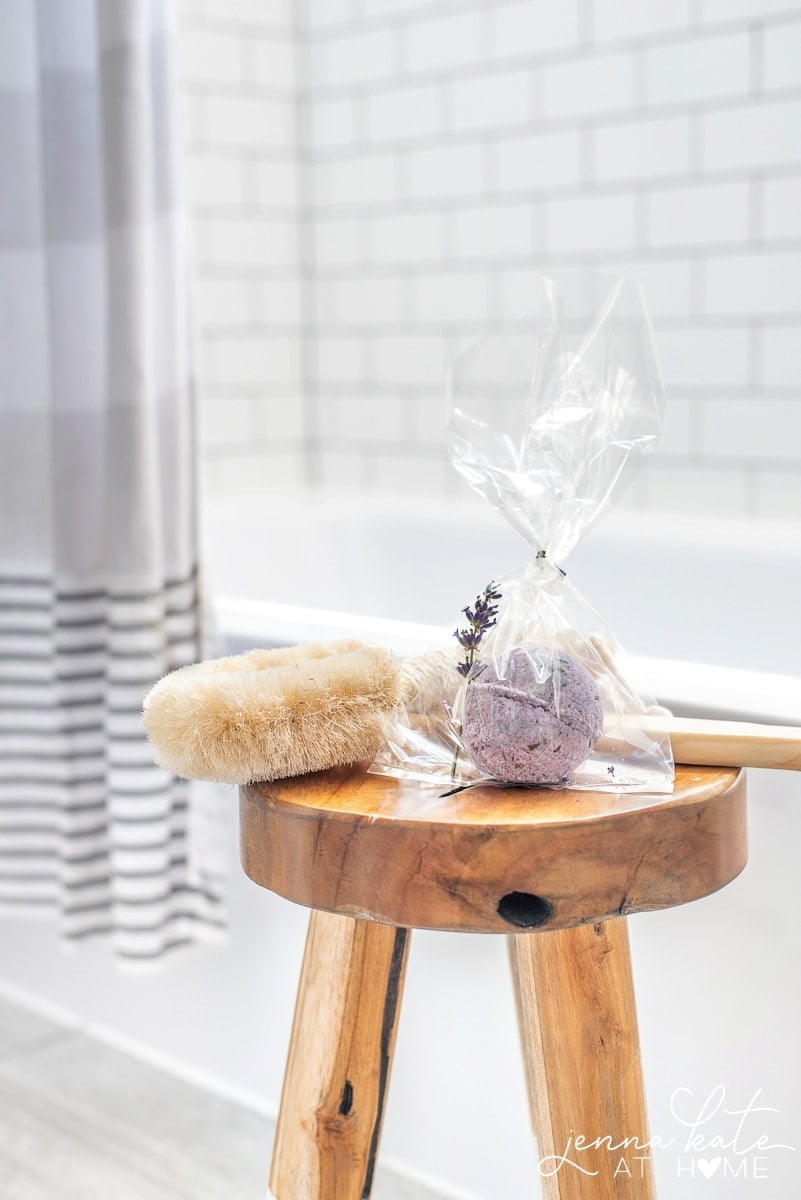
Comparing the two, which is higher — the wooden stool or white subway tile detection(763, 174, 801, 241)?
white subway tile detection(763, 174, 801, 241)

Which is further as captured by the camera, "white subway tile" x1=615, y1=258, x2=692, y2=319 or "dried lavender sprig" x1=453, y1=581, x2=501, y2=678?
"white subway tile" x1=615, y1=258, x2=692, y2=319

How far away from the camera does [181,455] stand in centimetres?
130

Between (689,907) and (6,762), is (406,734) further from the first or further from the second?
(6,762)

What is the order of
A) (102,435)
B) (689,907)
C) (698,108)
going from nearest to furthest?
(689,907)
(102,435)
(698,108)

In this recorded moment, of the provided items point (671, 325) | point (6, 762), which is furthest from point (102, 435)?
point (671, 325)

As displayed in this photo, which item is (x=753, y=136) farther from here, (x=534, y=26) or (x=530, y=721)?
(x=530, y=721)

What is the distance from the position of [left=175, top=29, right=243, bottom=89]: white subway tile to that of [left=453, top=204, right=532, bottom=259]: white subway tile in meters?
0.47

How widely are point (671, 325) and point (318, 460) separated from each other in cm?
76

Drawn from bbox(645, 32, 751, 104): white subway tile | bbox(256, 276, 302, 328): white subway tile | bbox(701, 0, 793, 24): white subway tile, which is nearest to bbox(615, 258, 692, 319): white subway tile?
bbox(645, 32, 751, 104): white subway tile

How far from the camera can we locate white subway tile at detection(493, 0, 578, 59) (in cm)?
194

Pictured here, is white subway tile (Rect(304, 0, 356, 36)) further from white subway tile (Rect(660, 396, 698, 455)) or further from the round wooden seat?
the round wooden seat

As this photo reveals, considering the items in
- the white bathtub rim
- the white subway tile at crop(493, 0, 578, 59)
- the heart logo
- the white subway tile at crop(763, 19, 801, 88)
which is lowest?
the heart logo

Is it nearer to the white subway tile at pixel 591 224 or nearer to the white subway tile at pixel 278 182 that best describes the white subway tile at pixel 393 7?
the white subway tile at pixel 278 182

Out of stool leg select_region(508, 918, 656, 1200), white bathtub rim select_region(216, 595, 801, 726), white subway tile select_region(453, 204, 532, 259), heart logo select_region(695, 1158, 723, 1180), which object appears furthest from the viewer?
white subway tile select_region(453, 204, 532, 259)
